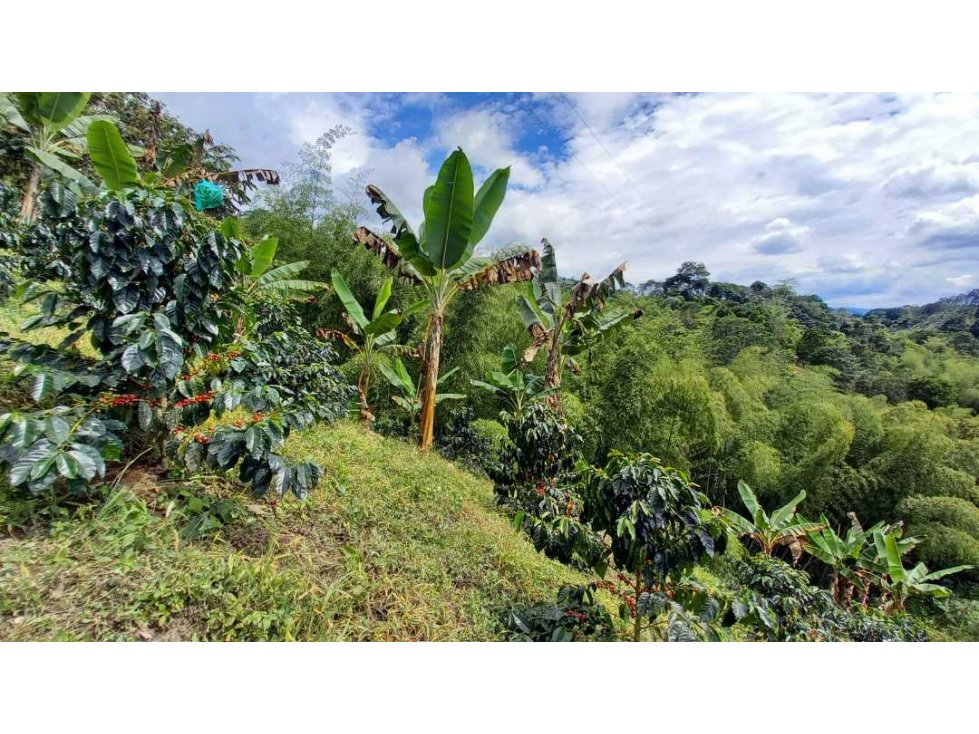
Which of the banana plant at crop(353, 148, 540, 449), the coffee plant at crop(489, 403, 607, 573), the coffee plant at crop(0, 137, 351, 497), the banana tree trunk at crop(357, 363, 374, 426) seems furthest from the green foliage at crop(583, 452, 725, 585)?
the banana tree trunk at crop(357, 363, 374, 426)

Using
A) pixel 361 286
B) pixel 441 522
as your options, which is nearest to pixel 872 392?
pixel 441 522

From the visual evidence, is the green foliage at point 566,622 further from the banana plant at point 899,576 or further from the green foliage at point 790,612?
the banana plant at point 899,576

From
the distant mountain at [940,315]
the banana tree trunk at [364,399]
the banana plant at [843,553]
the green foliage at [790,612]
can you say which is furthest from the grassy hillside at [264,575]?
the distant mountain at [940,315]

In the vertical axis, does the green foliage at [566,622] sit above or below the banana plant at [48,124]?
below

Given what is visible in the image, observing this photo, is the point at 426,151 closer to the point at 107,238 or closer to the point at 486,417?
the point at 107,238

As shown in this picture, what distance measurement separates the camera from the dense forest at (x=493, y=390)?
1.33 m

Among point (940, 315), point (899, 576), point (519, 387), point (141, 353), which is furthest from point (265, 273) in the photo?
point (899, 576)

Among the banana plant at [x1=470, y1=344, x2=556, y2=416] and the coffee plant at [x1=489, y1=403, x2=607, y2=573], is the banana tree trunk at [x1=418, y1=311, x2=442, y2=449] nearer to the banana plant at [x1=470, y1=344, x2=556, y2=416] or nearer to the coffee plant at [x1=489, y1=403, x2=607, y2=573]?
the banana plant at [x1=470, y1=344, x2=556, y2=416]

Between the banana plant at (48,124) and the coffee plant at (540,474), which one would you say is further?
the banana plant at (48,124)

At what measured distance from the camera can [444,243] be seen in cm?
297

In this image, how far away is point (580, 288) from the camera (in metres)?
3.71

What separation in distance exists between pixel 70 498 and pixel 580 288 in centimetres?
348

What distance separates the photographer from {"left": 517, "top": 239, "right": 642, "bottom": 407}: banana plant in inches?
147

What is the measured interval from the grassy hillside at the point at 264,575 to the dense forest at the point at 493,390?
47 millimetres
